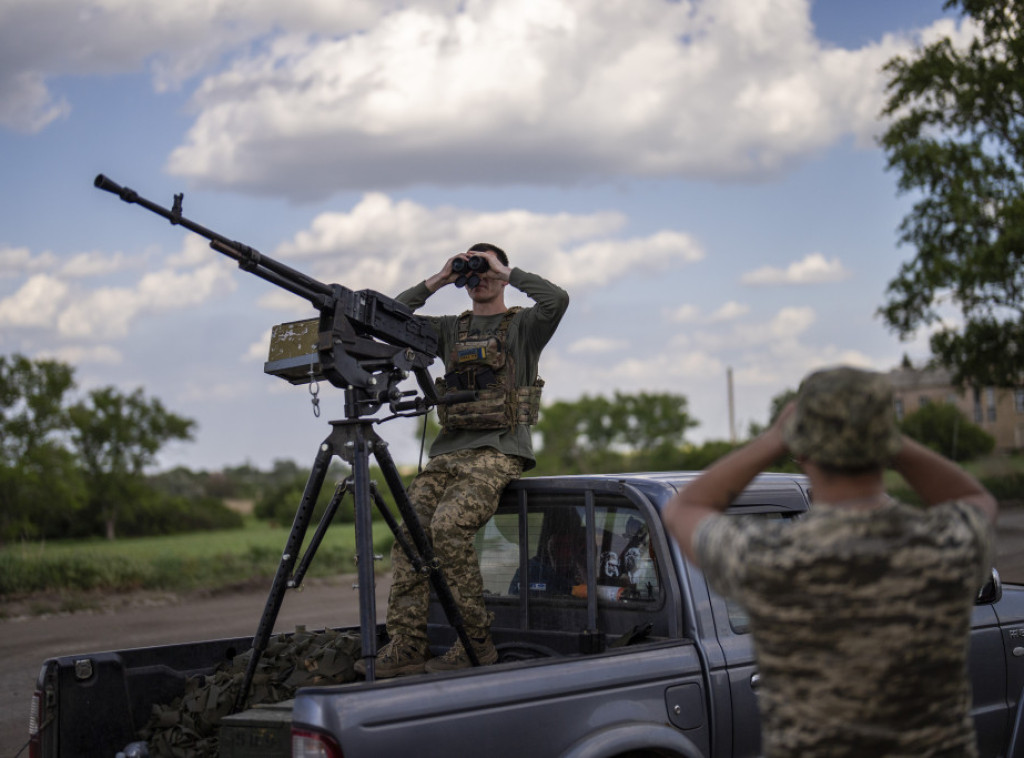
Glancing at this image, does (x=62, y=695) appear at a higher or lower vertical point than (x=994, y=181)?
lower

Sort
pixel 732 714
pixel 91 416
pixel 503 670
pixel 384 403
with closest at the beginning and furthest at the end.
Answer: pixel 503 670 < pixel 732 714 < pixel 384 403 < pixel 91 416

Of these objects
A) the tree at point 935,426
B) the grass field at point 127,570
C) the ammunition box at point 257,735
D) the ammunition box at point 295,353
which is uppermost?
the tree at point 935,426

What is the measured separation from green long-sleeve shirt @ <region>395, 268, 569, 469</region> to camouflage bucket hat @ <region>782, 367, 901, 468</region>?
259 centimetres

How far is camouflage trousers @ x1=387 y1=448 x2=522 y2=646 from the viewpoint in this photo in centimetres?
470

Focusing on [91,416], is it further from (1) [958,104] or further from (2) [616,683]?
(2) [616,683]

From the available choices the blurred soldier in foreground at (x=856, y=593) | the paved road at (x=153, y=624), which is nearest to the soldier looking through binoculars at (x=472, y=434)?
the blurred soldier in foreground at (x=856, y=593)

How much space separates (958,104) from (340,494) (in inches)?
1061

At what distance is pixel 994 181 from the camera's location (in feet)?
88.2

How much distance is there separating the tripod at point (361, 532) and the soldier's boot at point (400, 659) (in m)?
0.31

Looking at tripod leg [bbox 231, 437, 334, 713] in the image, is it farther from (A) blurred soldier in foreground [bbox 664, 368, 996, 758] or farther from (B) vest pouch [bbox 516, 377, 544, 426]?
(A) blurred soldier in foreground [bbox 664, 368, 996, 758]

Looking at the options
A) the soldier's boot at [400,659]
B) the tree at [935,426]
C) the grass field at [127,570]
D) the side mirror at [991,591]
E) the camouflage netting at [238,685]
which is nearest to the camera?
the camouflage netting at [238,685]

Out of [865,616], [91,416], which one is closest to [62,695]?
[865,616]

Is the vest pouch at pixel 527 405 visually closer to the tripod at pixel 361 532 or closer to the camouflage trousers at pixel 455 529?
the camouflage trousers at pixel 455 529

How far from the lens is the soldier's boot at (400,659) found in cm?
466
